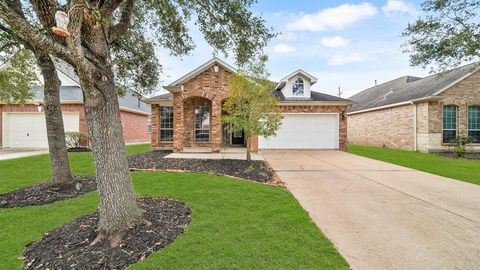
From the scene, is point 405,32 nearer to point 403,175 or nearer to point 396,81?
point 403,175

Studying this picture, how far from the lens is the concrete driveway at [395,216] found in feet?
10.5

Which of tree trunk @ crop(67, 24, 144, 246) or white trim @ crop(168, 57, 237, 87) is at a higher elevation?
white trim @ crop(168, 57, 237, 87)

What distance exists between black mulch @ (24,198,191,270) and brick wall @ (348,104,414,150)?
59.3ft

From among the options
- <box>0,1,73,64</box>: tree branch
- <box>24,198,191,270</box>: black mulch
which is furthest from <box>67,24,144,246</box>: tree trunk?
<box>0,1,73,64</box>: tree branch

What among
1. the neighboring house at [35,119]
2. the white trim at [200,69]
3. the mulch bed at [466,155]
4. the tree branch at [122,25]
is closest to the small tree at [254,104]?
the white trim at [200,69]

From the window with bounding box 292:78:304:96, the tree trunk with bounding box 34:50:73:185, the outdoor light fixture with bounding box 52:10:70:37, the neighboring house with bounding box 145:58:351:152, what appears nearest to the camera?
the outdoor light fixture with bounding box 52:10:70:37

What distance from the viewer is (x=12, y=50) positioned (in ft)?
24.8

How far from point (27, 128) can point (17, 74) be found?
1011 cm

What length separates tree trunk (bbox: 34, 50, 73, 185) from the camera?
5879 mm

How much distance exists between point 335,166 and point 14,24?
10040 millimetres

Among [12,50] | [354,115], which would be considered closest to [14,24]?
[12,50]

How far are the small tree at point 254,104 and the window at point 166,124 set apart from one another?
6696 mm

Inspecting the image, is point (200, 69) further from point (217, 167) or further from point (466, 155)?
point (466, 155)

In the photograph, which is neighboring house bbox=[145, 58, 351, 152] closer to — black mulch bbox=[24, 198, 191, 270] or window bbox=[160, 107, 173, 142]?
window bbox=[160, 107, 173, 142]
